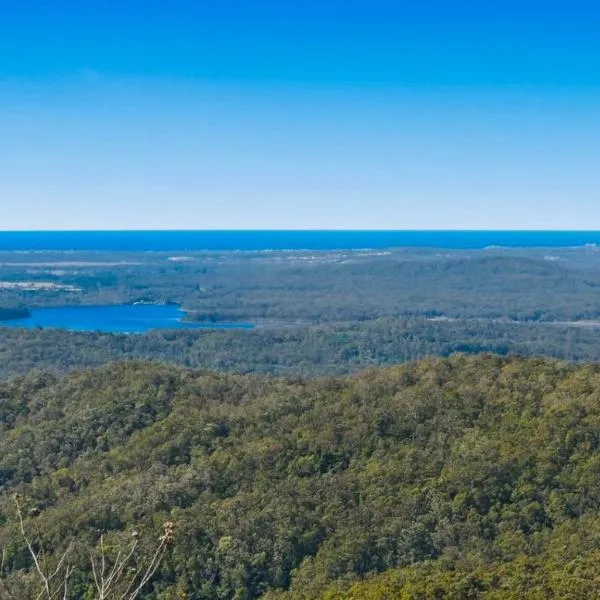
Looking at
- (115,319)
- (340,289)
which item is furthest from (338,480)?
(340,289)

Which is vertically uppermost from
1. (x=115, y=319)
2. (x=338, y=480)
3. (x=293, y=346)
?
(x=338, y=480)

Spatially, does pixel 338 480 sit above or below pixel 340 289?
above

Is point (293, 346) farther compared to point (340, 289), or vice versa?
point (340, 289)

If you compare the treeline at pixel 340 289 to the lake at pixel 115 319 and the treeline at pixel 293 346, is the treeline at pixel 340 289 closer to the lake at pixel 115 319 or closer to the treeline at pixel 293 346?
the lake at pixel 115 319

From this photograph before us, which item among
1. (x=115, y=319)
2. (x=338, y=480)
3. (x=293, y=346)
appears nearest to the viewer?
(x=338, y=480)

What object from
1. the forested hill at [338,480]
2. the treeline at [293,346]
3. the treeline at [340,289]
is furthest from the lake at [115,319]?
the forested hill at [338,480]

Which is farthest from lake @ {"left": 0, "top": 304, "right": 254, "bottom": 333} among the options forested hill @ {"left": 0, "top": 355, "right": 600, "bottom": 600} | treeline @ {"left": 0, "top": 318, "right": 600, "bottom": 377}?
forested hill @ {"left": 0, "top": 355, "right": 600, "bottom": 600}

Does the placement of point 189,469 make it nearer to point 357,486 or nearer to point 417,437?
point 357,486

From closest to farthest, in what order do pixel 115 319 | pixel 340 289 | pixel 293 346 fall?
1. pixel 293 346
2. pixel 115 319
3. pixel 340 289

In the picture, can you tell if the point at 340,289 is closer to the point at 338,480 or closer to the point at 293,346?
the point at 293,346
